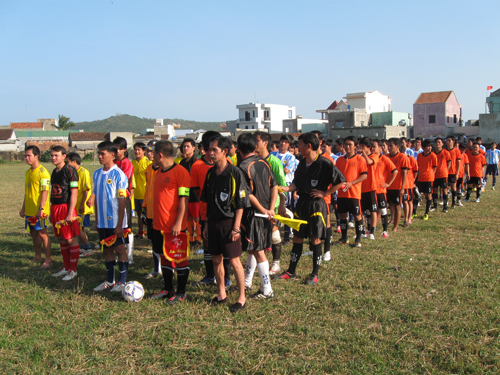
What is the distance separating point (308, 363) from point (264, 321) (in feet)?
3.05

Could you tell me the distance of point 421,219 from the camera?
10438 millimetres

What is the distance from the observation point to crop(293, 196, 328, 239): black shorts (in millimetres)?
5543

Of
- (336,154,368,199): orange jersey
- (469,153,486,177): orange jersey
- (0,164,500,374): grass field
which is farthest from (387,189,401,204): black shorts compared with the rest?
(469,153,486,177): orange jersey

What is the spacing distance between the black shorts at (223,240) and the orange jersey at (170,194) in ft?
1.43

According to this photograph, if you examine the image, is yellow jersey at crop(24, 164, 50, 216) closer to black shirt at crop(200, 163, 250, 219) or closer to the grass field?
the grass field

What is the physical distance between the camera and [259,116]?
270ft

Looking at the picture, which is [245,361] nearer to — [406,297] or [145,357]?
[145,357]

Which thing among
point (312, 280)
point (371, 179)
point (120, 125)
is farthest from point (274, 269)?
point (120, 125)

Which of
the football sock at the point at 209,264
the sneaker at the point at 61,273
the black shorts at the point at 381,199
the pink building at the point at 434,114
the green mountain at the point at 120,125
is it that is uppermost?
the green mountain at the point at 120,125

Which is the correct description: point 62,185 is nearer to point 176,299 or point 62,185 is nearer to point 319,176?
point 176,299

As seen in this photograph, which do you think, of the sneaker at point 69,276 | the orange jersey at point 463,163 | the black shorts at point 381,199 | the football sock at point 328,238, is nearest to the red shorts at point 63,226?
the sneaker at point 69,276

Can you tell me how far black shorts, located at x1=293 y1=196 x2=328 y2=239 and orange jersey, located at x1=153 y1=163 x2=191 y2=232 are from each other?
1868 millimetres

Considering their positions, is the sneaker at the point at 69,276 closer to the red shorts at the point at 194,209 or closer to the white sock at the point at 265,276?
the red shorts at the point at 194,209

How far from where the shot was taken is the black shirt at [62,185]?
19.9 feet
